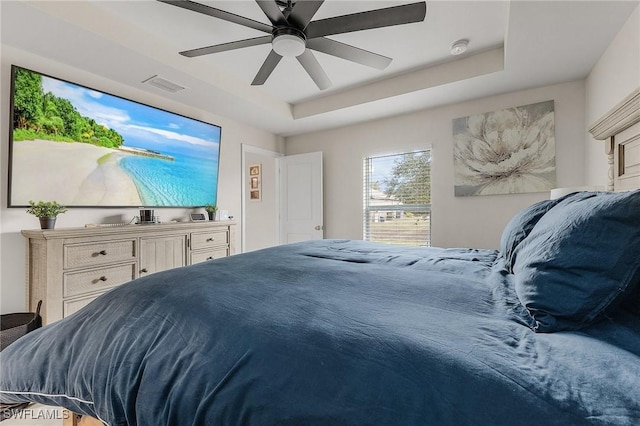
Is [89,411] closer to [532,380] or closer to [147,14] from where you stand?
[532,380]

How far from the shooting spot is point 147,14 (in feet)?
7.27

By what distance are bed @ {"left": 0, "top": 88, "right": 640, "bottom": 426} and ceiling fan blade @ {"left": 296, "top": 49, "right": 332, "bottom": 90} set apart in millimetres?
1842

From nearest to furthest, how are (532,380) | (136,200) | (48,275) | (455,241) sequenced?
(532,380)
(48,275)
(136,200)
(455,241)

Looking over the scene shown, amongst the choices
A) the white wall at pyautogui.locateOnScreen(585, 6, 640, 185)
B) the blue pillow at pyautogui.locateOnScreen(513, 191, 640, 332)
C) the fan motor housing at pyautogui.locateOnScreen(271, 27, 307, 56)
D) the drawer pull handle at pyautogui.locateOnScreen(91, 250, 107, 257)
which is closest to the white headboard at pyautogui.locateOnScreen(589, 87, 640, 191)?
the white wall at pyautogui.locateOnScreen(585, 6, 640, 185)

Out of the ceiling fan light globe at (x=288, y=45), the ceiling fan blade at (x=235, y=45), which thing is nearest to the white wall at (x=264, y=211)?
the ceiling fan blade at (x=235, y=45)

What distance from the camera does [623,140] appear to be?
167 centimetres

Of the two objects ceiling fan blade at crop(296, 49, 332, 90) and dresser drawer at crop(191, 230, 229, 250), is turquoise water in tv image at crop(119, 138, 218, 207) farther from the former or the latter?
ceiling fan blade at crop(296, 49, 332, 90)

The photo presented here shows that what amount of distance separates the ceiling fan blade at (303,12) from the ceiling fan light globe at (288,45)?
3.1 inches

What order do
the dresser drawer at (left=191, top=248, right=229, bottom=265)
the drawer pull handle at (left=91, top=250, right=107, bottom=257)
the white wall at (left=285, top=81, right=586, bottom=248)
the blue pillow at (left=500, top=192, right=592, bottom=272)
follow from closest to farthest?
the blue pillow at (left=500, top=192, right=592, bottom=272) < the drawer pull handle at (left=91, top=250, right=107, bottom=257) < the white wall at (left=285, top=81, right=586, bottom=248) < the dresser drawer at (left=191, top=248, right=229, bottom=265)

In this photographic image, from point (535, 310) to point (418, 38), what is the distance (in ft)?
8.51

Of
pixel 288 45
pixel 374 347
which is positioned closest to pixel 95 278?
pixel 288 45

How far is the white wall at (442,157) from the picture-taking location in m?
3.00

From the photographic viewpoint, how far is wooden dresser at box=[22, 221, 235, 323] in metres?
2.12

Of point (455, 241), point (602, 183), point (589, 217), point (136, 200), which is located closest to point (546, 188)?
point (602, 183)
